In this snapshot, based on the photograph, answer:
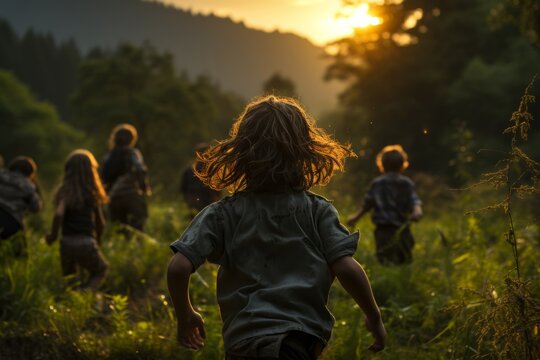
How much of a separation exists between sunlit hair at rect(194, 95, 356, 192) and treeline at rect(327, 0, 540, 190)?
100 ft

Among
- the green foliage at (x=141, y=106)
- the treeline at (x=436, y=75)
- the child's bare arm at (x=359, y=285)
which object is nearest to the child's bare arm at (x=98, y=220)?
the child's bare arm at (x=359, y=285)

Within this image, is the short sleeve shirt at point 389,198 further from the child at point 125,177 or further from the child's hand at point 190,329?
the child's hand at point 190,329

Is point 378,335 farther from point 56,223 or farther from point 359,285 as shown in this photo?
point 56,223

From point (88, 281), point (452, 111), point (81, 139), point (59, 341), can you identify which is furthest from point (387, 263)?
point (81, 139)

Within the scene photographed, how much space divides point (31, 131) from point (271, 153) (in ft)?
233

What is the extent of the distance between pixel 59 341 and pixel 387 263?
3.61m

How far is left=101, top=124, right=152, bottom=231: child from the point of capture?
9.59m

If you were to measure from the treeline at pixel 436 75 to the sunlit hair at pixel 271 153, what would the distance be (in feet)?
100

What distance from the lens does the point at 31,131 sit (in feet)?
227

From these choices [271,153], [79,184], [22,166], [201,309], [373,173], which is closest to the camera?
[271,153]

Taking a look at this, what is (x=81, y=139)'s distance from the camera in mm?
77062

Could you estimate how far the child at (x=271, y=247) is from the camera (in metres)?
2.65

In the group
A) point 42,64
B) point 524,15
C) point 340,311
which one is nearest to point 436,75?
point 524,15

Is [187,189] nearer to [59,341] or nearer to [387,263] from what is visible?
[387,263]
